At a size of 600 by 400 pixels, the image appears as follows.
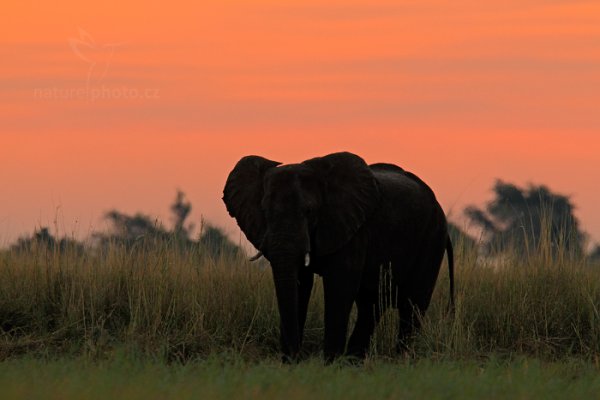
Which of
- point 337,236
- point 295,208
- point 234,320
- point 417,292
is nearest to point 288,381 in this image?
point 295,208

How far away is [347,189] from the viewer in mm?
11250

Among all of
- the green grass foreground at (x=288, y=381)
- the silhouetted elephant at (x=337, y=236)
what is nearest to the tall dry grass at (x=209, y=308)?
the silhouetted elephant at (x=337, y=236)

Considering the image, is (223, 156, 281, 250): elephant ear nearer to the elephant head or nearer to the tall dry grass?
the elephant head

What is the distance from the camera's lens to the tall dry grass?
1168 cm

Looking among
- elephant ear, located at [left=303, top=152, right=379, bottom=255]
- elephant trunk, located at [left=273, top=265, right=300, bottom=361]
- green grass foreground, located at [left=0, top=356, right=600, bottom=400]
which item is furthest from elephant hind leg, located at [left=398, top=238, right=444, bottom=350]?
green grass foreground, located at [left=0, top=356, right=600, bottom=400]

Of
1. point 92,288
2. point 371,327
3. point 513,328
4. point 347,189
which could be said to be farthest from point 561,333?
point 92,288

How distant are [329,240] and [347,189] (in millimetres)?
549

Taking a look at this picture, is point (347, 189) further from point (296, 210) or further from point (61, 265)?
point (61, 265)

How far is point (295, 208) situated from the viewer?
34.8 ft

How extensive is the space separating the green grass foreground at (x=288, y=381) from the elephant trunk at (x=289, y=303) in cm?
56

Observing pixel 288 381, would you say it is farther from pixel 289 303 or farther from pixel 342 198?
pixel 342 198

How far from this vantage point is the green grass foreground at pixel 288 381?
7879mm

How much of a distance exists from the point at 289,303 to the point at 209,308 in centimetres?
194

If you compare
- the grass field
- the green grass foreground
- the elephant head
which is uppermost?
the elephant head
